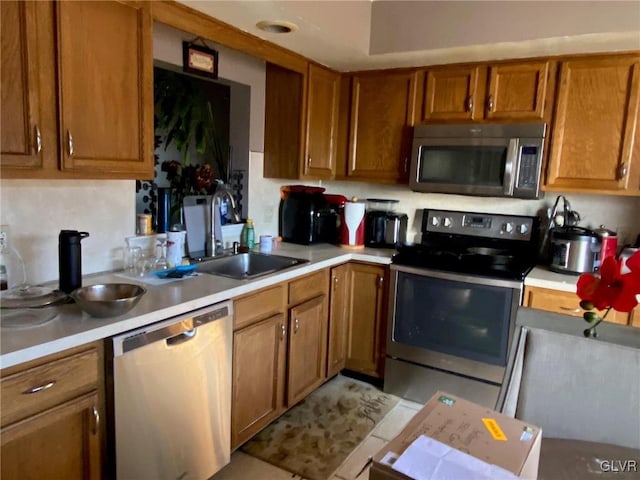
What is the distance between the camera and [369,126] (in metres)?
3.19

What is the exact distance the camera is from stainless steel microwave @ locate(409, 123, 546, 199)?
2.64 metres

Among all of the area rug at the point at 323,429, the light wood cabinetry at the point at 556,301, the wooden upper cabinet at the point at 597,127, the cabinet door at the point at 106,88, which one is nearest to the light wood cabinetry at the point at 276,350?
the area rug at the point at 323,429

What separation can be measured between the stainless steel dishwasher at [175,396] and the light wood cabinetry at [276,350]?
0.11 meters

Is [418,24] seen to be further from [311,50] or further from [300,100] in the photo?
[300,100]

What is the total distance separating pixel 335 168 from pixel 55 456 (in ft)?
8.06

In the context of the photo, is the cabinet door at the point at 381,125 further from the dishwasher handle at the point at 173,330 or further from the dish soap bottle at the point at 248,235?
the dishwasher handle at the point at 173,330

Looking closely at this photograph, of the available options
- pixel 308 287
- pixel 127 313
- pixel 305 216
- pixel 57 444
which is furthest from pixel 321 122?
pixel 57 444

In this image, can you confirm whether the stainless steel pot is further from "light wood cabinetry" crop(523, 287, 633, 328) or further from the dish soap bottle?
the dish soap bottle

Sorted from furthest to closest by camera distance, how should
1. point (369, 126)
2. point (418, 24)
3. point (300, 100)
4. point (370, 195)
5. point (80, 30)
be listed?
point (370, 195) → point (369, 126) → point (300, 100) → point (418, 24) → point (80, 30)

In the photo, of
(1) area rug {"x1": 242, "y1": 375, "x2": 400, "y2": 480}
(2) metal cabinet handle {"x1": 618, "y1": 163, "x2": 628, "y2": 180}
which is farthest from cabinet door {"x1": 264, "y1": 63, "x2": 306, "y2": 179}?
(2) metal cabinet handle {"x1": 618, "y1": 163, "x2": 628, "y2": 180}

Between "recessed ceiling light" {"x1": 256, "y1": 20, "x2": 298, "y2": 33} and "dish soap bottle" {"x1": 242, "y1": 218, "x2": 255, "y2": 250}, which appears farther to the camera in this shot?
"dish soap bottle" {"x1": 242, "y1": 218, "x2": 255, "y2": 250}

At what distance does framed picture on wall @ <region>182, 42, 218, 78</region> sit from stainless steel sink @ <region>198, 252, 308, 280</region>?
1020 millimetres

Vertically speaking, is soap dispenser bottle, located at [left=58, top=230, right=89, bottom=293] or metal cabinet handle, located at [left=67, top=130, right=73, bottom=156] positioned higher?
metal cabinet handle, located at [left=67, top=130, right=73, bottom=156]

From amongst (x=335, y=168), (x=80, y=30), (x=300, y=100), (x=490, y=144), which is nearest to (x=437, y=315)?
(x=490, y=144)
